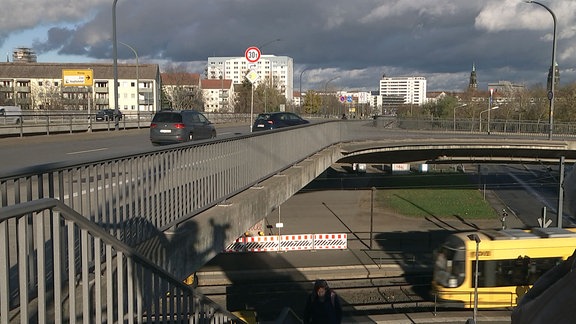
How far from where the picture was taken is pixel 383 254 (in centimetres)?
2961

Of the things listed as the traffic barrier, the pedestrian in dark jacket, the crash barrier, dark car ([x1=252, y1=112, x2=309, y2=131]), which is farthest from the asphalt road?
the traffic barrier

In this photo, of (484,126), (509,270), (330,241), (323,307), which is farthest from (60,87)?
(323,307)

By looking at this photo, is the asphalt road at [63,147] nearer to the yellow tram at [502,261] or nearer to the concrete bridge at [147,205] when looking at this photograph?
the concrete bridge at [147,205]

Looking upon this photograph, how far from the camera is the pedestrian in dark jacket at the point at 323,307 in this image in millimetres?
8578

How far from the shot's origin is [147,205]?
619 cm

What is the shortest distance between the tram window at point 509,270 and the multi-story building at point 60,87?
66.3 m

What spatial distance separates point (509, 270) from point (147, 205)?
17.4 meters

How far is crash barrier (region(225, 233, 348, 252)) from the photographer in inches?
1131

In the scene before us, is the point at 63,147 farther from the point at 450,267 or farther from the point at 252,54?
the point at 450,267

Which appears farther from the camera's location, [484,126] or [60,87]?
[60,87]

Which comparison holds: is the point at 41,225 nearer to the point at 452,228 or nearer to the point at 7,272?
the point at 7,272

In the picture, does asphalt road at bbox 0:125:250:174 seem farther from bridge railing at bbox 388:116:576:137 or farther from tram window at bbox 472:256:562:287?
bridge railing at bbox 388:116:576:137

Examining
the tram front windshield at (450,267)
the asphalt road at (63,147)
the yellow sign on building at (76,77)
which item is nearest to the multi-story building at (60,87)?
the yellow sign on building at (76,77)

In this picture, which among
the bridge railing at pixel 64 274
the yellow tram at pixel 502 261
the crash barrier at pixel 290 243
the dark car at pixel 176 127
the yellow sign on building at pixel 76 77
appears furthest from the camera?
the yellow sign on building at pixel 76 77
